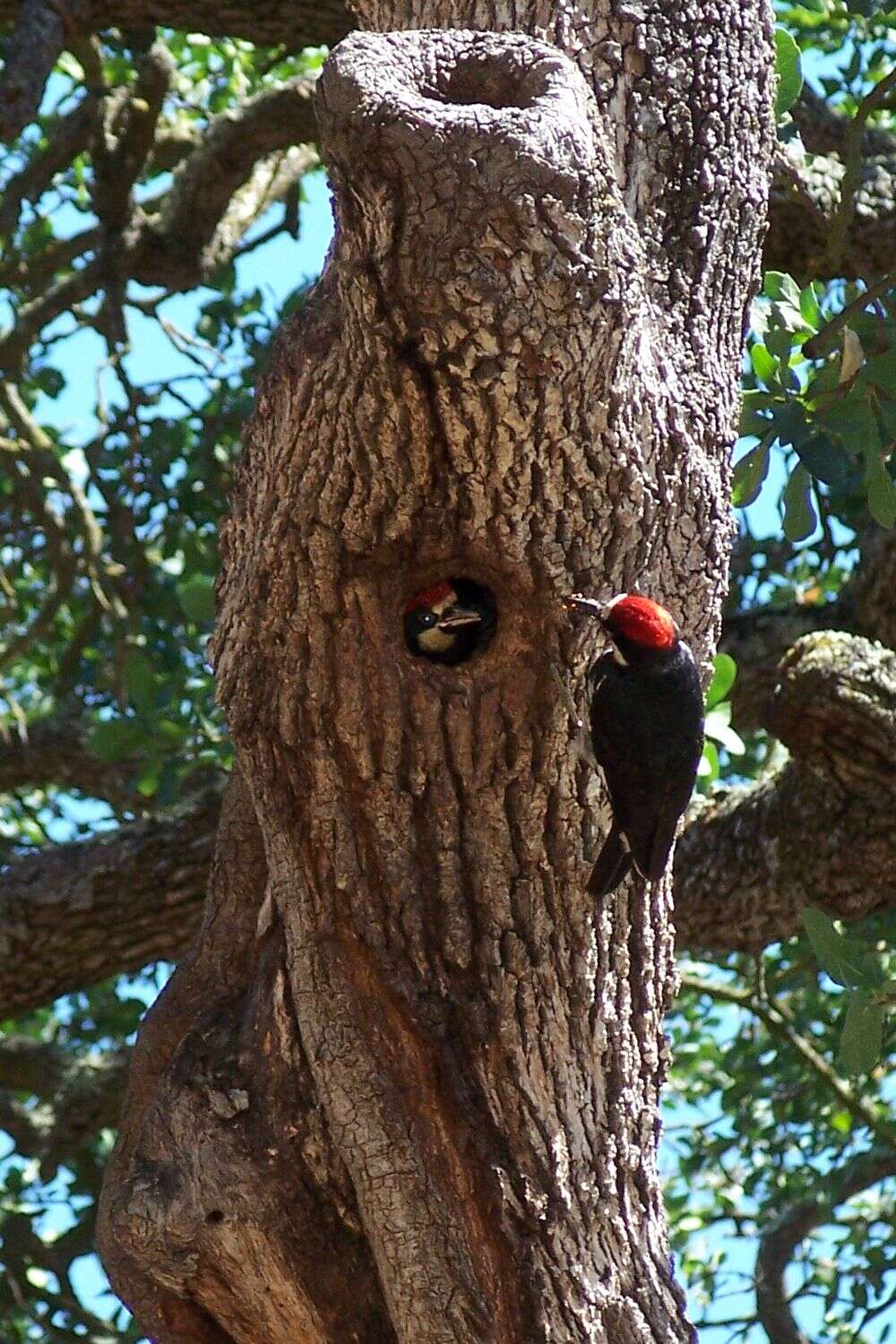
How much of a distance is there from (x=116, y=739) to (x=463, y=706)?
1813 mm

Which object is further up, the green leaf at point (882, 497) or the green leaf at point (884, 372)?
the green leaf at point (884, 372)

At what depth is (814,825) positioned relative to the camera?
3.66m

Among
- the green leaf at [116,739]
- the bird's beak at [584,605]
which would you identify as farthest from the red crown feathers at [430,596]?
the green leaf at [116,739]

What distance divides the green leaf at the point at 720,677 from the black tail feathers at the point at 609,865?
93cm

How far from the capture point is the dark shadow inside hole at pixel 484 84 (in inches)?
84.3

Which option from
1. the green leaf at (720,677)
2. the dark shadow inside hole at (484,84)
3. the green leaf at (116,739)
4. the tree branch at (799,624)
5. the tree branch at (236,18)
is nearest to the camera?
the dark shadow inside hole at (484,84)

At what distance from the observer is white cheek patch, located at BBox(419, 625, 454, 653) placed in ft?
7.49

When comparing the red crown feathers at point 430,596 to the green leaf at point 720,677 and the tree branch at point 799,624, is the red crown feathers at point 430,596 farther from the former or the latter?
the tree branch at point 799,624

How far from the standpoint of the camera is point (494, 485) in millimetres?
2145

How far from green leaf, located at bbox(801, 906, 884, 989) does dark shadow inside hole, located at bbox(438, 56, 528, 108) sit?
1.35m

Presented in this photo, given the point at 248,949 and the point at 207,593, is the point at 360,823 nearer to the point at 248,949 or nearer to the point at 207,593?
the point at 248,949

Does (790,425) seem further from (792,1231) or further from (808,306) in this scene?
(792,1231)

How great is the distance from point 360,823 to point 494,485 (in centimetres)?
54

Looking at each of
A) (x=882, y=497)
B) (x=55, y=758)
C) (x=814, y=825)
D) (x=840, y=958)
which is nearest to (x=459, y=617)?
(x=840, y=958)
